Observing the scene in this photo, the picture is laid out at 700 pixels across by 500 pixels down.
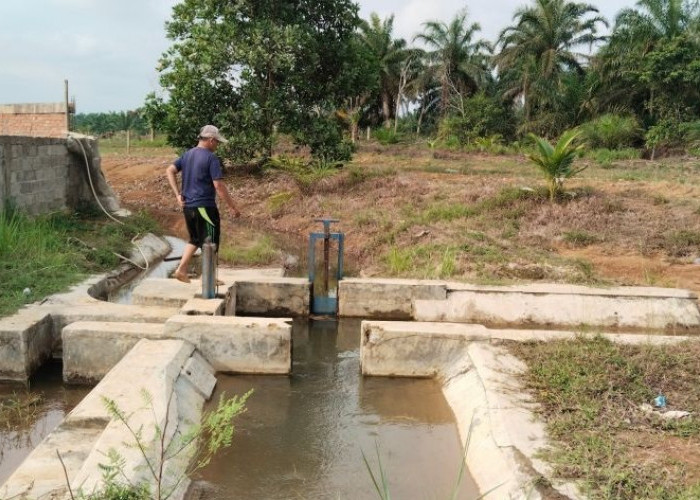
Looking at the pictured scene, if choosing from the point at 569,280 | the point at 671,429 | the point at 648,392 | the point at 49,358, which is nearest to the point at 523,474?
the point at 671,429

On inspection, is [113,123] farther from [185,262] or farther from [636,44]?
[185,262]

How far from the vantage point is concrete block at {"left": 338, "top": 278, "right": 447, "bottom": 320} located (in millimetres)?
7789

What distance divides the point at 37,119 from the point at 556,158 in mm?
10503

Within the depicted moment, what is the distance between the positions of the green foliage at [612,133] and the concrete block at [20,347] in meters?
24.3

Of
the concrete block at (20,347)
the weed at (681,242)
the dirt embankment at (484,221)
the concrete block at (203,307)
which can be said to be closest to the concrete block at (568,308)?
the dirt embankment at (484,221)

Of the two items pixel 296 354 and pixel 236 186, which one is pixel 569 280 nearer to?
pixel 296 354

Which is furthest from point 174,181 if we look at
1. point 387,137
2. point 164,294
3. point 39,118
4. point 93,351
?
point 387,137

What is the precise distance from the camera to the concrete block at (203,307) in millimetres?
6018

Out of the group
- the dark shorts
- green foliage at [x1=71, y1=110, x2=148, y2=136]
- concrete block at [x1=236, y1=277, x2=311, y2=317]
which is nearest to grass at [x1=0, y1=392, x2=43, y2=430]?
the dark shorts

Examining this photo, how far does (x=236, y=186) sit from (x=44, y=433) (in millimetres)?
13775

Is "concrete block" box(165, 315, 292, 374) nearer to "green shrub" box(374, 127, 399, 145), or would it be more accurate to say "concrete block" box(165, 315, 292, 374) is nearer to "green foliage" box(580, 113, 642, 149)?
"green foliage" box(580, 113, 642, 149)

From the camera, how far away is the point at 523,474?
3.58 m

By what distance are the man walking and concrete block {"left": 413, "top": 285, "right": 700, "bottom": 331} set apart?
8.78ft

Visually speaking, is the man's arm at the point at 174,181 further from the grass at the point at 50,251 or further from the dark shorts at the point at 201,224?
the grass at the point at 50,251
